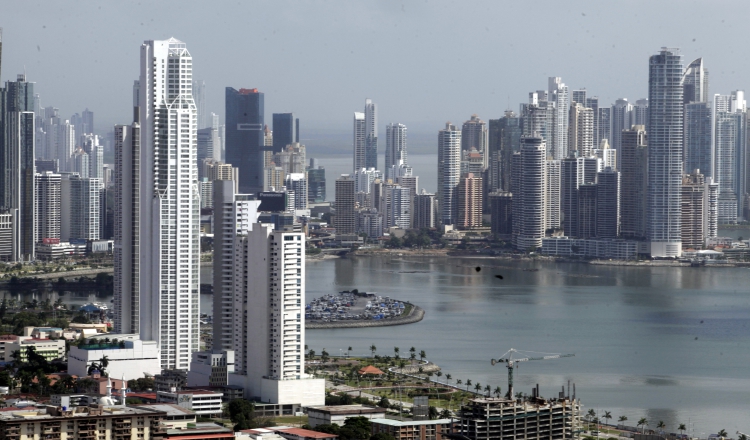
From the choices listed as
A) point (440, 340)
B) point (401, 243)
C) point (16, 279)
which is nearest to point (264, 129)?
point (401, 243)

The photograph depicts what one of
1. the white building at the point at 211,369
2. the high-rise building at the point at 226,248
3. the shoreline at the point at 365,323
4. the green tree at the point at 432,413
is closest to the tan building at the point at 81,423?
the green tree at the point at 432,413

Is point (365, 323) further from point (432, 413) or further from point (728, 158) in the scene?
point (728, 158)

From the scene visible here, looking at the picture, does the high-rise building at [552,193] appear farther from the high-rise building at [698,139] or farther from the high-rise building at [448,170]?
the high-rise building at [698,139]

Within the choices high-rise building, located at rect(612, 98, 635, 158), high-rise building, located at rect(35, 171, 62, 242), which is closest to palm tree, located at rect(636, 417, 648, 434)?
high-rise building, located at rect(35, 171, 62, 242)

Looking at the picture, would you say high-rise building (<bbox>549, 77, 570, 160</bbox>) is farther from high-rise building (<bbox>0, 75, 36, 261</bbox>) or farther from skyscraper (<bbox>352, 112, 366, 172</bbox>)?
high-rise building (<bbox>0, 75, 36, 261</bbox>)

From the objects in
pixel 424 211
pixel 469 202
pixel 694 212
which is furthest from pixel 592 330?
pixel 424 211

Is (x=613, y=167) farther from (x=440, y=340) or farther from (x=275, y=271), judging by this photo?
(x=275, y=271)
